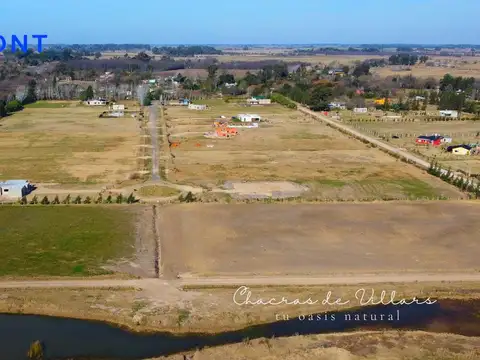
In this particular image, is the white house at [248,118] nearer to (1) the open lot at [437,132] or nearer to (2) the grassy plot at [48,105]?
(1) the open lot at [437,132]

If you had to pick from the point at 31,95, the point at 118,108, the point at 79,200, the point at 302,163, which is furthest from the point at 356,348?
the point at 31,95

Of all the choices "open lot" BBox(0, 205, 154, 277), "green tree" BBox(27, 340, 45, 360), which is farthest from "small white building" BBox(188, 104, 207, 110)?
"green tree" BBox(27, 340, 45, 360)

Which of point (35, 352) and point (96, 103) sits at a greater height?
point (96, 103)

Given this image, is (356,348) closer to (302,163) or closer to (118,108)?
(302,163)

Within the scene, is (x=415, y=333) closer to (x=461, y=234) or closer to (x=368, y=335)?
(x=368, y=335)

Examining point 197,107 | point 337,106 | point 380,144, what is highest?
point 337,106

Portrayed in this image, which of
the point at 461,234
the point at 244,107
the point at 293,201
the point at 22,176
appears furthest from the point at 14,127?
the point at 461,234
